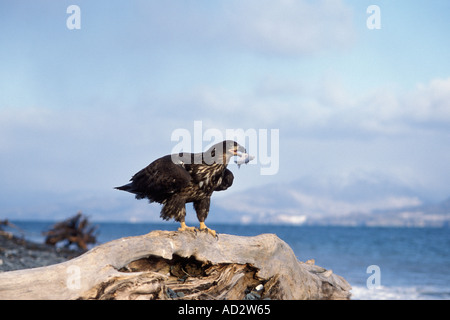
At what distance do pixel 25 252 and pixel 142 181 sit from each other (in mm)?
10915

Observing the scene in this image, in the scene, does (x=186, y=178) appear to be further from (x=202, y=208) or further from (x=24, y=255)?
(x=24, y=255)

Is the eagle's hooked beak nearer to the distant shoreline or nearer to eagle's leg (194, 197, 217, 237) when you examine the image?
eagle's leg (194, 197, 217, 237)

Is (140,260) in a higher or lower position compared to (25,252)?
higher

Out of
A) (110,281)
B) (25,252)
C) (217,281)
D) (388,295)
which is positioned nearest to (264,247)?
(217,281)

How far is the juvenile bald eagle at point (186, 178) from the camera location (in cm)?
671

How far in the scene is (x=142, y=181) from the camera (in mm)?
7211

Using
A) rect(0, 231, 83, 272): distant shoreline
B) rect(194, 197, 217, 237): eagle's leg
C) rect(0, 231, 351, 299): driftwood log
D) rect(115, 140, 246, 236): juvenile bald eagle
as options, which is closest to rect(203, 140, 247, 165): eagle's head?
rect(115, 140, 246, 236): juvenile bald eagle

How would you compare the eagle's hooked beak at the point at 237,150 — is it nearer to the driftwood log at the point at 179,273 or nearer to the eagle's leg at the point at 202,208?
the eagle's leg at the point at 202,208

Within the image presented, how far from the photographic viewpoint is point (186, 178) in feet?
21.9

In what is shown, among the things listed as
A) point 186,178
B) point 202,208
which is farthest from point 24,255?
point 186,178

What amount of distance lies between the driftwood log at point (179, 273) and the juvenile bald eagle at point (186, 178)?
0.39 m

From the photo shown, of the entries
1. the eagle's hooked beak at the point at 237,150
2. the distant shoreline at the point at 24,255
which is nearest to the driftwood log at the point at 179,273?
the eagle's hooked beak at the point at 237,150
